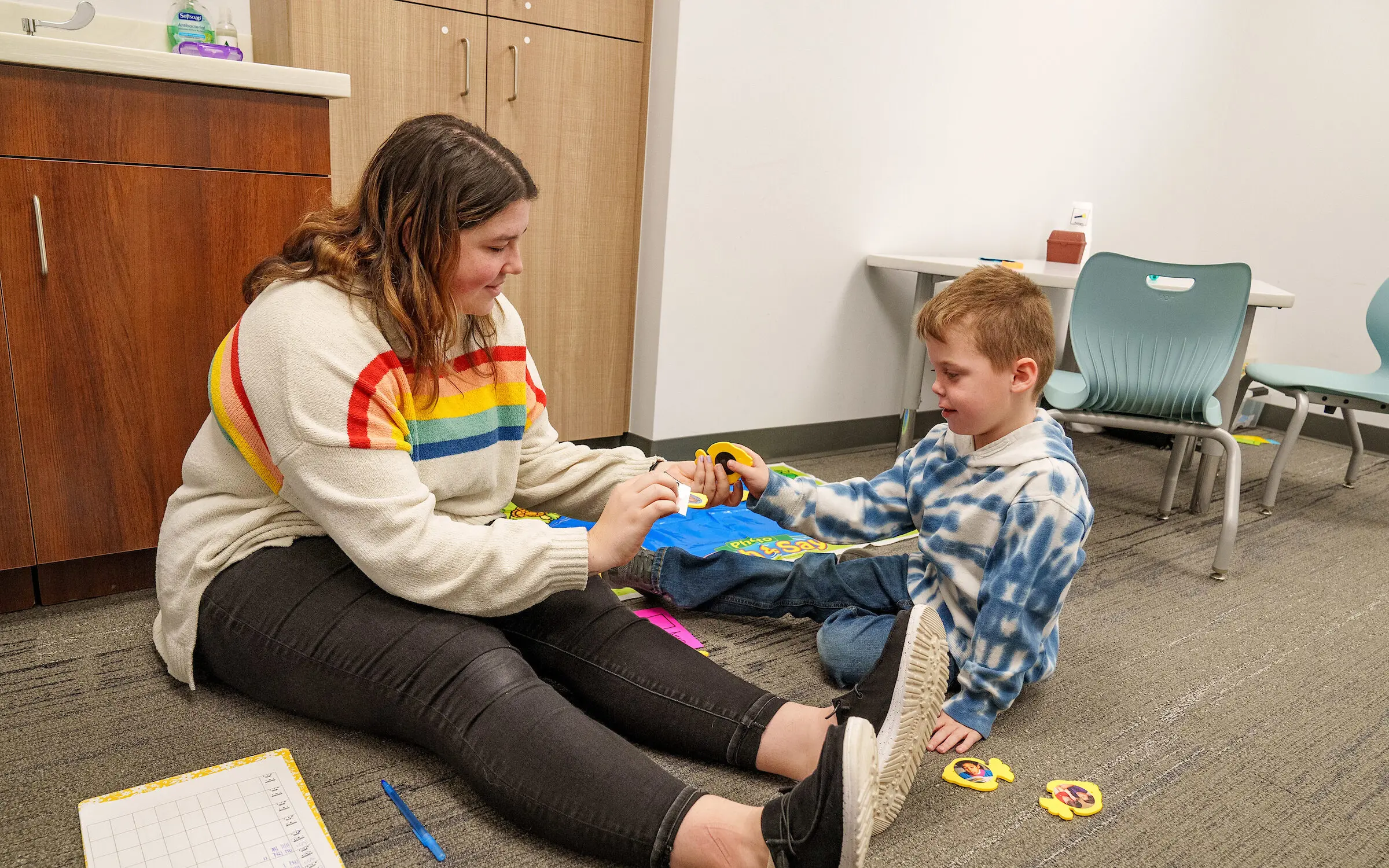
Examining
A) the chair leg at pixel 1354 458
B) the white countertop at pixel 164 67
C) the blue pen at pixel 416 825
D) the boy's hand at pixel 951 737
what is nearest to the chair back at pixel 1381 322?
the chair leg at pixel 1354 458

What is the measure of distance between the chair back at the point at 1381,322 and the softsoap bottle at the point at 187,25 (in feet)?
10.7

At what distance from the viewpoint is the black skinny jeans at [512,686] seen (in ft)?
3.37

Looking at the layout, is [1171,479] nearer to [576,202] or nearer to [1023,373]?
[1023,373]

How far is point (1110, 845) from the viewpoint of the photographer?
120 centimetres

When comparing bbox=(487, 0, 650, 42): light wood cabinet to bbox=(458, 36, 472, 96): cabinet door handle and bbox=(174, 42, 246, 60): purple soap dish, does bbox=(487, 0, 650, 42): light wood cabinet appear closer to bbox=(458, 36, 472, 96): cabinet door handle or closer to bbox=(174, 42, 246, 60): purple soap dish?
bbox=(458, 36, 472, 96): cabinet door handle

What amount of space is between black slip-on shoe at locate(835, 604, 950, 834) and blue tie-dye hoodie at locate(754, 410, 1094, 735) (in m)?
0.22

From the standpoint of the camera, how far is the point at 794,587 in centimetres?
169

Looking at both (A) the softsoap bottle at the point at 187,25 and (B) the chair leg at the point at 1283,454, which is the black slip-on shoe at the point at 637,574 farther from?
(B) the chair leg at the point at 1283,454

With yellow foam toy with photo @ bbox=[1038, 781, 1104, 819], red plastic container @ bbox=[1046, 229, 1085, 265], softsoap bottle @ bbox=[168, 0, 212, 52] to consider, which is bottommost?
yellow foam toy with photo @ bbox=[1038, 781, 1104, 819]

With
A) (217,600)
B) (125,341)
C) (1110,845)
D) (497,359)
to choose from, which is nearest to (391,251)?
(497,359)

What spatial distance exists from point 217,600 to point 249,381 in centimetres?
31

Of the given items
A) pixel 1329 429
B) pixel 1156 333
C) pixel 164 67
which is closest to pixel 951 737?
pixel 1156 333

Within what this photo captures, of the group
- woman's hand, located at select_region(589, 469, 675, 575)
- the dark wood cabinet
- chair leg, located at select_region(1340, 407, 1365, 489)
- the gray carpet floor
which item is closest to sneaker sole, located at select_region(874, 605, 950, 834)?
the gray carpet floor

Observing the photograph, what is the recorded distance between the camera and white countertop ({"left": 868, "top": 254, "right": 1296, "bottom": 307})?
2.48 metres
